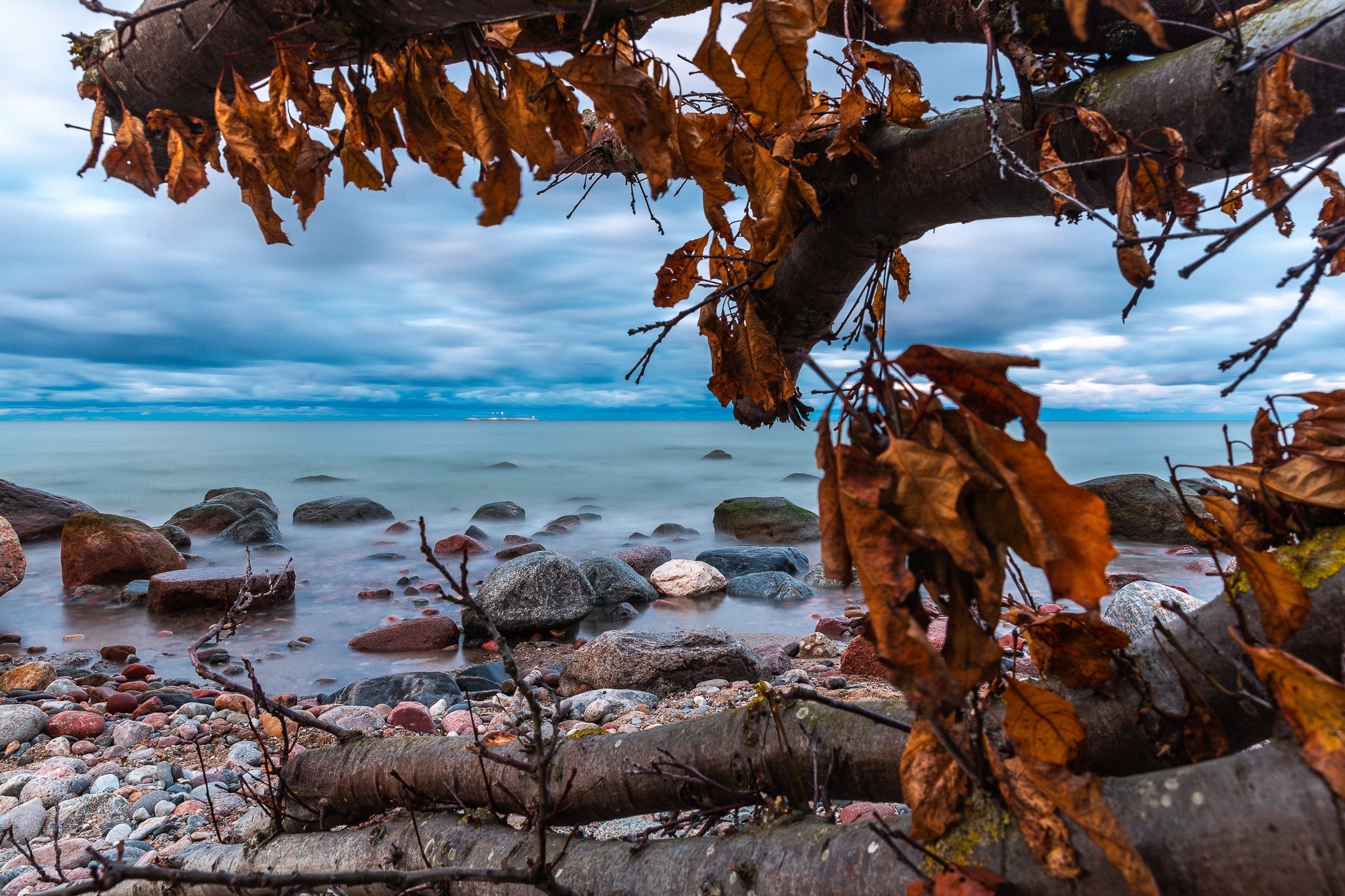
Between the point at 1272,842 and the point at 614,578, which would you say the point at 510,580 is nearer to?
the point at 614,578

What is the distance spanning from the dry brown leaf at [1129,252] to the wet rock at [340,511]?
53.7 feet

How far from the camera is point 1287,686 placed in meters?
0.89

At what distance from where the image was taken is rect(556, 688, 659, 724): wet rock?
15.0 ft

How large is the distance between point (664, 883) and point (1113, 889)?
2.76ft

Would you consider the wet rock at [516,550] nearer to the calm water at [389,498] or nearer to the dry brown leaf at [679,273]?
the calm water at [389,498]

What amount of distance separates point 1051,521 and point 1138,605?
18.3 ft

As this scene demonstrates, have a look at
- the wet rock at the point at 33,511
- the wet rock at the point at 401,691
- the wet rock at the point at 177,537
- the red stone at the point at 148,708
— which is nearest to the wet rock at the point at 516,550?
the wet rock at the point at 177,537

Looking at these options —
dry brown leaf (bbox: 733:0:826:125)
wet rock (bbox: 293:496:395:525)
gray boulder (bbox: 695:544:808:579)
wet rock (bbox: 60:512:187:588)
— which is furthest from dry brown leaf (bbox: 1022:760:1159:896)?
wet rock (bbox: 293:496:395:525)

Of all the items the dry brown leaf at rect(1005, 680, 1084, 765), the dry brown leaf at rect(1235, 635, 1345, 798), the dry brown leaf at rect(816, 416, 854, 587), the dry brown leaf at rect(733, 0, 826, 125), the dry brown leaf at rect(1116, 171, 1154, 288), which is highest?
the dry brown leaf at rect(733, 0, 826, 125)

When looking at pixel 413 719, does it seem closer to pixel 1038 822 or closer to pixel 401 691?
pixel 401 691

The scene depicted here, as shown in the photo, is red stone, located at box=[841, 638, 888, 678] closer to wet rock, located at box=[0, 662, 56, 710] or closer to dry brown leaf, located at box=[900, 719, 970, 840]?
dry brown leaf, located at box=[900, 719, 970, 840]

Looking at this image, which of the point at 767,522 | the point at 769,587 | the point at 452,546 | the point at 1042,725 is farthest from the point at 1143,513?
the point at 1042,725

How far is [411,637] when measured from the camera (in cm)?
744

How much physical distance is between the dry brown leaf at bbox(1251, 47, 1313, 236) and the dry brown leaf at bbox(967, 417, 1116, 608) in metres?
1.03
